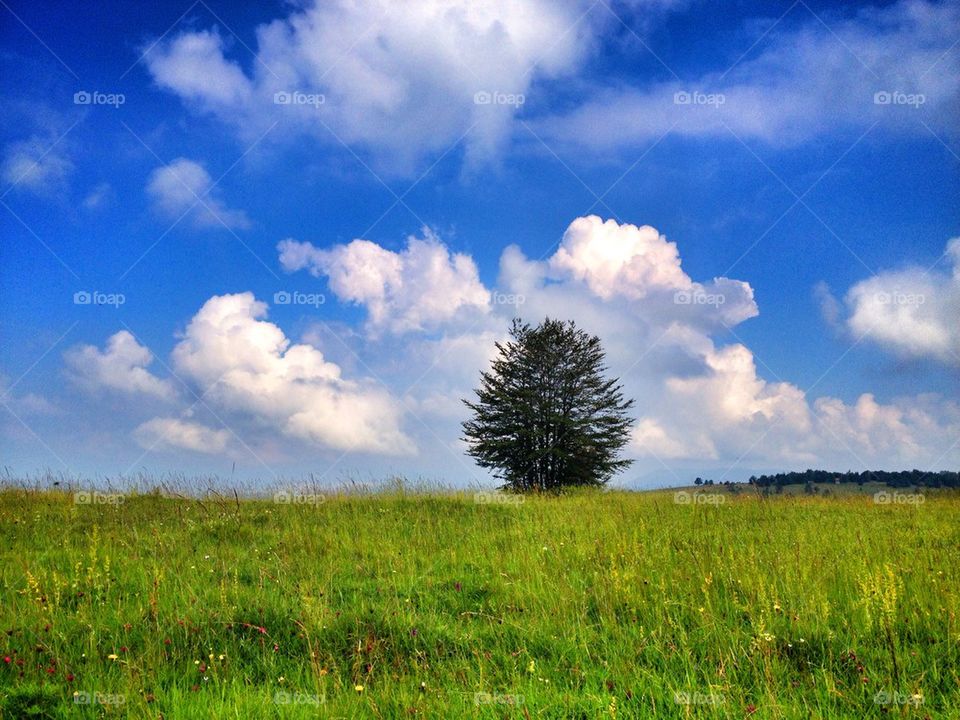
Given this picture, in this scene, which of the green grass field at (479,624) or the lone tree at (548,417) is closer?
the green grass field at (479,624)

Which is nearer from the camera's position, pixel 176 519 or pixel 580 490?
pixel 176 519

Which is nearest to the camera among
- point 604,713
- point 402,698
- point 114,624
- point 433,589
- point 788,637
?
→ point 604,713

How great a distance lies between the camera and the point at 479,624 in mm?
7512

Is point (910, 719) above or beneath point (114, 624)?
beneath

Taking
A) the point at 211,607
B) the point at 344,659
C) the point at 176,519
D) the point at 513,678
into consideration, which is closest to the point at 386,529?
the point at 176,519

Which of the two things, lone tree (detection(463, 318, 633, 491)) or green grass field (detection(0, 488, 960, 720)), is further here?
lone tree (detection(463, 318, 633, 491))

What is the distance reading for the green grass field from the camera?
17.8 ft

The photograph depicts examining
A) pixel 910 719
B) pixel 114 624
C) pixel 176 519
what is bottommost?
pixel 910 719

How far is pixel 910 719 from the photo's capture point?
4988 millimetres

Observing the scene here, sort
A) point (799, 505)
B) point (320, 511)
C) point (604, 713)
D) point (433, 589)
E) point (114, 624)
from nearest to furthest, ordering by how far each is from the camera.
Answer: point (604, 713) < point (114, 624) < point (433, 589) < point (320, 511) < point (799, 505)

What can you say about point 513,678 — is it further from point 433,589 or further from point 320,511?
point 320,511

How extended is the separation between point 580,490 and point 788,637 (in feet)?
58.5

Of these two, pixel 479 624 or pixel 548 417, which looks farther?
pixel 548 417

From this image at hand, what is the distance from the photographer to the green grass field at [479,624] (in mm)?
5434
